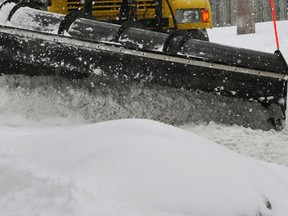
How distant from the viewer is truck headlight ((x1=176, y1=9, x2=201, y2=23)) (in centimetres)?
522

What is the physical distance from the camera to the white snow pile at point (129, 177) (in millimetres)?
1936

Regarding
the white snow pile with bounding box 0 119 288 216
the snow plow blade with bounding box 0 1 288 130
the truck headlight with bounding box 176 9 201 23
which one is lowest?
the white snow pile with bounding box 0 119 288 216

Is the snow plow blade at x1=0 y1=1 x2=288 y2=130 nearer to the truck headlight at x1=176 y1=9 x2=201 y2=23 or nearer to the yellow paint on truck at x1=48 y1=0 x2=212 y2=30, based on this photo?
the yellow paint on truck at x1=48 y1=0 x2=212 y2=30

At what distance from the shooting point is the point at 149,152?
227 cm

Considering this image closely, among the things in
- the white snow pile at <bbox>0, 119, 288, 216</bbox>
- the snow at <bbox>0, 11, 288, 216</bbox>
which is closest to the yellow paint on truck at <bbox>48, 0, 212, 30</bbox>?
the snow at <bbox>0, 11, 288, 216</bbox>

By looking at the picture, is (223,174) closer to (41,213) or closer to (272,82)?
(41,213)

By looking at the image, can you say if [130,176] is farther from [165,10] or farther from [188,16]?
[165,10]

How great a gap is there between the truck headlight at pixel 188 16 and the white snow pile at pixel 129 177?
282cm

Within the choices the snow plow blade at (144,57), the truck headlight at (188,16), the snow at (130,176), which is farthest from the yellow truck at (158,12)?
the snow at (130,176)

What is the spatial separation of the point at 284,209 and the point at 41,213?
1130 mm

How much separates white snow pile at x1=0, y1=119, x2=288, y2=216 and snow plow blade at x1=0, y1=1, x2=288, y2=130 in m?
1.45

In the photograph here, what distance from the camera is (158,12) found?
203 inches

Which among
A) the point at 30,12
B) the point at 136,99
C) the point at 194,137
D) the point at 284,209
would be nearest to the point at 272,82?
the point at 136,99

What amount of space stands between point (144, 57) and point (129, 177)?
209 cm
